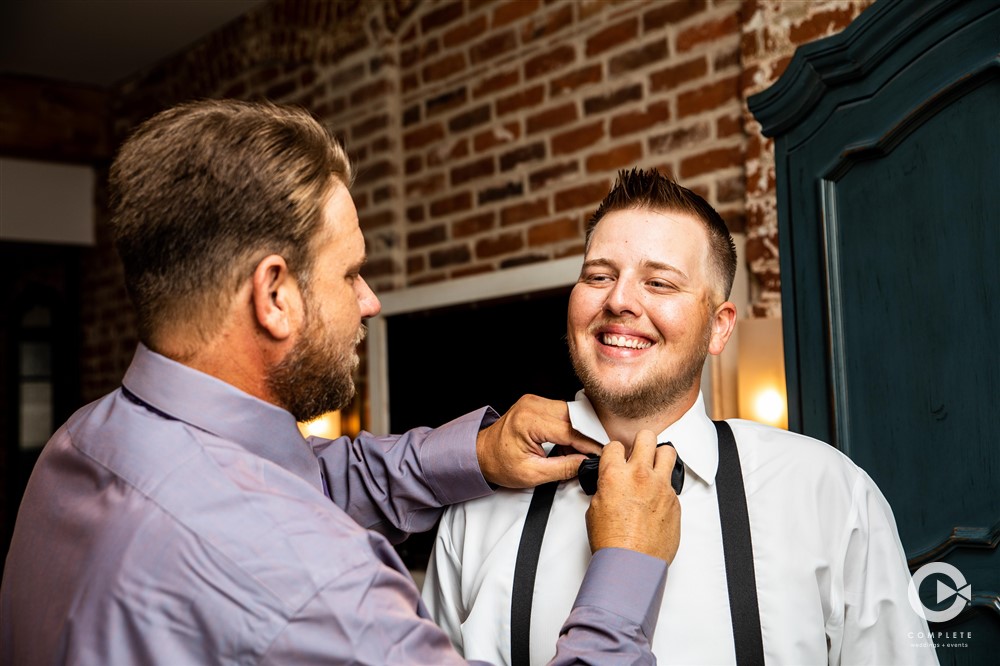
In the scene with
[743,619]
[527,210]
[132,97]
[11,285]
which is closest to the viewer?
[743,619]

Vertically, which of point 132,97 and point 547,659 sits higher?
point 132,97

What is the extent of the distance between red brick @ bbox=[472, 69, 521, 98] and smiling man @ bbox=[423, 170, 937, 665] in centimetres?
186

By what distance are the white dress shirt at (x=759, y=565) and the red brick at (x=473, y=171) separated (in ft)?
6.71

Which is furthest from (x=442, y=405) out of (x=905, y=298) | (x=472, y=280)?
(x=905, y=298)

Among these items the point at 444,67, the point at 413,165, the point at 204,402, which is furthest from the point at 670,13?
the point at 204,402

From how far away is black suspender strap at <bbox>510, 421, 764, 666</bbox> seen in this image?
1.36 m

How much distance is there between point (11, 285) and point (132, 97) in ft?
6.19

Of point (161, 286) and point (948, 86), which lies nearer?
point (161, 286)

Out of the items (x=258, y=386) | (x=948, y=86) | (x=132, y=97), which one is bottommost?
(x=258, y=386)

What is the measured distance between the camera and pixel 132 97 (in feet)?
17.3

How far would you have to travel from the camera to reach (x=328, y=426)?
378 centimetres

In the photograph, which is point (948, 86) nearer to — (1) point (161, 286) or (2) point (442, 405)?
(1) point (161, 286)

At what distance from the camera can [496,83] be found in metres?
3.48

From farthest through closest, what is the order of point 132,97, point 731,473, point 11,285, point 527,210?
point 11,285, point 132,97, point 527,210, point 731,473
